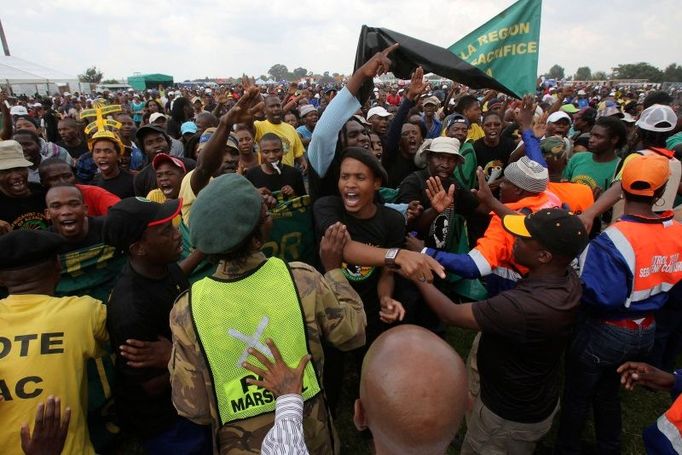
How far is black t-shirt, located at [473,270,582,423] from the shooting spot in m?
2.17

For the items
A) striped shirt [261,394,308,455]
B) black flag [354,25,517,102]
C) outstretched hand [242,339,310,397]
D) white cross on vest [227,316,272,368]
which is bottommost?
striped shirt [261,394,308,455]

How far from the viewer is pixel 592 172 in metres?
4.98

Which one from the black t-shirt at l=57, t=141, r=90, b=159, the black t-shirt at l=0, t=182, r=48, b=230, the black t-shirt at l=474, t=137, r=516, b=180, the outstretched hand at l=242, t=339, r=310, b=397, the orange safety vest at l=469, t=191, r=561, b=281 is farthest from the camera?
the black t-shirt at l=57, t=141, r=90, b=159

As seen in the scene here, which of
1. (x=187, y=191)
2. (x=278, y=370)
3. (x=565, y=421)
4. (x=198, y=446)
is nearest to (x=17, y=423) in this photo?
(x=198, y=446)

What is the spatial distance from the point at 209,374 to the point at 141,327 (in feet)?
2.48

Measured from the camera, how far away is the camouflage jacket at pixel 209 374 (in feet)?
5.37

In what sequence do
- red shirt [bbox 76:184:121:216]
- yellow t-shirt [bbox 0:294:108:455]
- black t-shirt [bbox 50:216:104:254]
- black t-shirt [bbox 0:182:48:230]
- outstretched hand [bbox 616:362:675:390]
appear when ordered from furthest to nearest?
red shirt [bbox 76:184:121:216] → black t-shirt [bbox 0:182:48:230] → black t-shirt [bbox 50:216:104:254] → outstretched hand [bbox 616:362:675:390] → yellow t-shirt [bbox 0:294:108:455]

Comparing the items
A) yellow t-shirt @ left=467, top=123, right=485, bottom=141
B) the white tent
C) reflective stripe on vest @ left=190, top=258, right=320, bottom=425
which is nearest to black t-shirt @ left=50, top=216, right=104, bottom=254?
reflective stripe on vest @ left=190, top=258, right=320, bottom=425

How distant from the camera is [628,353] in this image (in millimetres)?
2672

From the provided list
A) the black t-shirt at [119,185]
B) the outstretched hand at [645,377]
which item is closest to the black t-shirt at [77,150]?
the black t-shirt at [119,185]

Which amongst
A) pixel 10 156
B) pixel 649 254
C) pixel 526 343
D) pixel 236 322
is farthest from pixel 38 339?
pixel 649 254

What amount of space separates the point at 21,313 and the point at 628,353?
354cm

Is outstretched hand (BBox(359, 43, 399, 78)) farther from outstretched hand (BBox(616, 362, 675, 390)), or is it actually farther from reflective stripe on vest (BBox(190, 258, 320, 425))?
outstretched hand (BBox(616, 362, 675, 390))

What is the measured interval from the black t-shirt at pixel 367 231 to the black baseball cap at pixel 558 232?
3.18 ft
